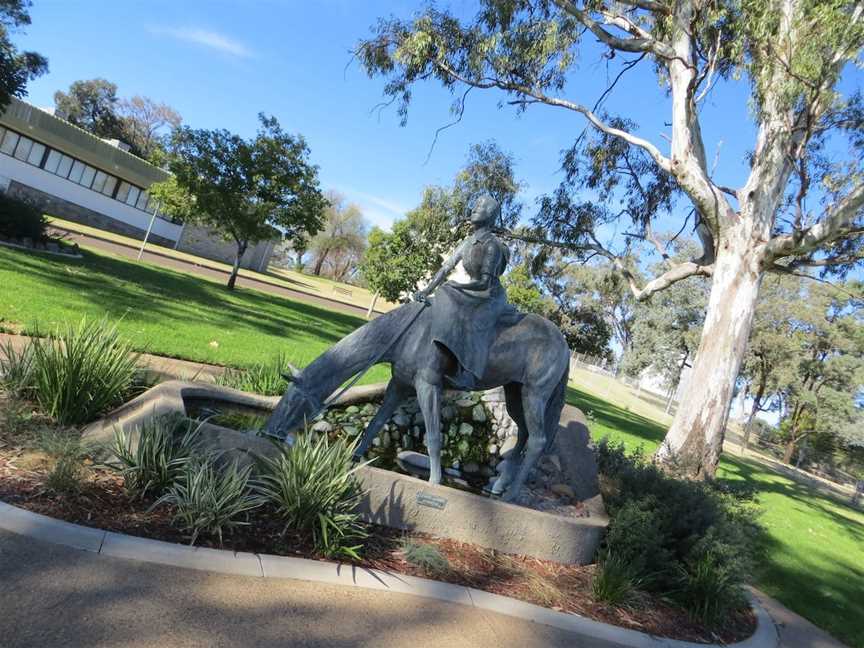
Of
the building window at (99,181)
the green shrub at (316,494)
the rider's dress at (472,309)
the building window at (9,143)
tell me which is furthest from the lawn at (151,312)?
the building window at (99,181)

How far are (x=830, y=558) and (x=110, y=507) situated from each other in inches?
406

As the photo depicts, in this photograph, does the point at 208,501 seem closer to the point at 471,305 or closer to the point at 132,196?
the point at 471,305

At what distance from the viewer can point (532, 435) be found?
16.1 feet

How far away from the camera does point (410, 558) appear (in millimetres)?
3920

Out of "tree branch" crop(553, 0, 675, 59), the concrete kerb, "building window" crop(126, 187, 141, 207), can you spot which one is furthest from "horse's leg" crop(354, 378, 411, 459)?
"building window" crop(126, 187, 141, 207)

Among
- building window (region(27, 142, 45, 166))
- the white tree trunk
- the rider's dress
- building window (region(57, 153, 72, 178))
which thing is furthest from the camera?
building window (region(57, 153, 72, 178))

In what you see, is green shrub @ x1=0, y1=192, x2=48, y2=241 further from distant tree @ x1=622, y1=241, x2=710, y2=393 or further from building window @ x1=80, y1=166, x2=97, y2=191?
distant tree @ x1=622, y1=241, x2=710, y2=393

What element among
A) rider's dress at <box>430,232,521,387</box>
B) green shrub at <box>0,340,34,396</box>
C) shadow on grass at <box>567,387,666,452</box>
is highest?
rider's dress at <box>430,232,521,387</box>

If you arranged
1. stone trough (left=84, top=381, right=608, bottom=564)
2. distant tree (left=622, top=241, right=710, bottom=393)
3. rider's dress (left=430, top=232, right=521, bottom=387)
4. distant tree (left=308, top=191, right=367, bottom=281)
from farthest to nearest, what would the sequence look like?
distant tree (left=308, top=191, right=367, bottom=281) → distant tree (left=622, top=241, right=710, bottom=393) → rider's dress (left=430, top=232, right=521, bottom=387) → stone trough (left=84, top=381, right=608, bottom=564)

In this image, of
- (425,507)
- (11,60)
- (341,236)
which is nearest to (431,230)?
(11,60)

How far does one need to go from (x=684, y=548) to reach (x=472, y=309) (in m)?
2.68

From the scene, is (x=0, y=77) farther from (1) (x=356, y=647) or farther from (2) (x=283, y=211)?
(1) (x=356, y=647)

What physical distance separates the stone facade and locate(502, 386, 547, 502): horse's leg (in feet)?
117

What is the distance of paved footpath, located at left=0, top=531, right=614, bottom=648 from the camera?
2379 mm
